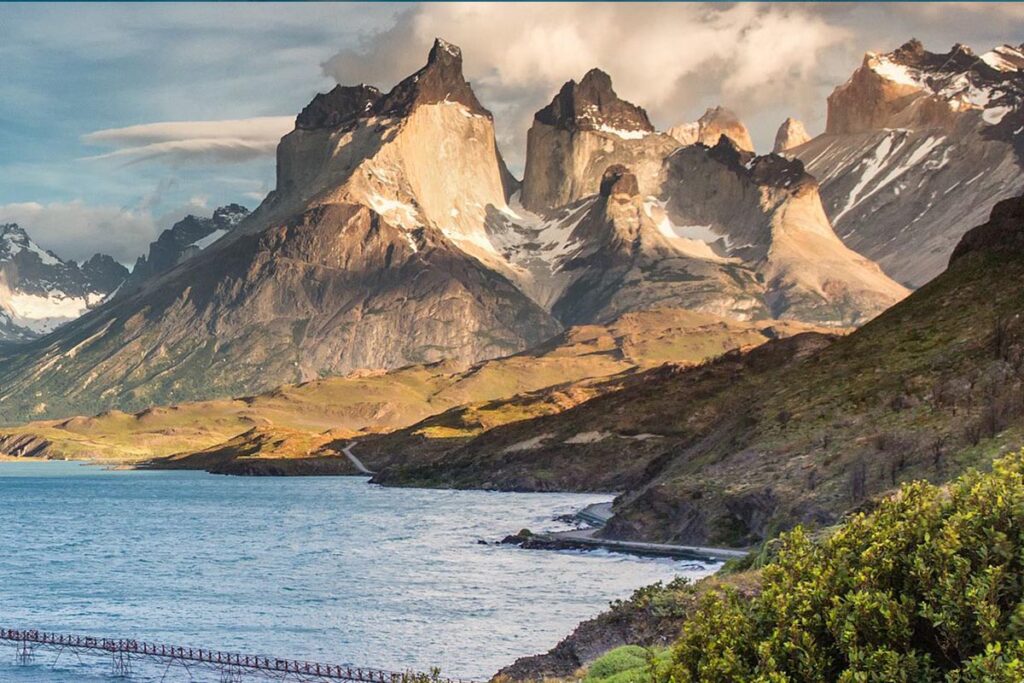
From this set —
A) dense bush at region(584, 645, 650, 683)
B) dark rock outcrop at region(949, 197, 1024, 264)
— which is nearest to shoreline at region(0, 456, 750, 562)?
dark rock outcrop at region(949, 197, 1024, 264)

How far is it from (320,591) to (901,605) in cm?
8562

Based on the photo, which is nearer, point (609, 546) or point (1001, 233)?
point (609, 546)

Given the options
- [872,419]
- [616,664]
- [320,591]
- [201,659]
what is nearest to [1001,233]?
[872,419]

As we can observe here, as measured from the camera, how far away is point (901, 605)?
23.0 meters

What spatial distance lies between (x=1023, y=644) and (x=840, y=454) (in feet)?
313

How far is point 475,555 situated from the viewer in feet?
413

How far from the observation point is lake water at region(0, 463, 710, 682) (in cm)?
7600

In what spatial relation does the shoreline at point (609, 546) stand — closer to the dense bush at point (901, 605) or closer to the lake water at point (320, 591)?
the lake water at point (320, 591)

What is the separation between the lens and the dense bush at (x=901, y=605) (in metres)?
22.3

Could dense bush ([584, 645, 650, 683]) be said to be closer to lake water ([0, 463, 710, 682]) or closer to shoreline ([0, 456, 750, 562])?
lake water ([0, 463, 710, 682])

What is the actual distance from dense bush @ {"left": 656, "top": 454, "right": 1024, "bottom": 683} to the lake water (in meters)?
43.6

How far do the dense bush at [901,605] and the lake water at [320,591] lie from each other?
43.6 metres

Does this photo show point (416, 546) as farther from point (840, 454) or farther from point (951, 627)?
point (951, 627)

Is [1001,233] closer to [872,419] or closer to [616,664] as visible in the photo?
[872,419]
